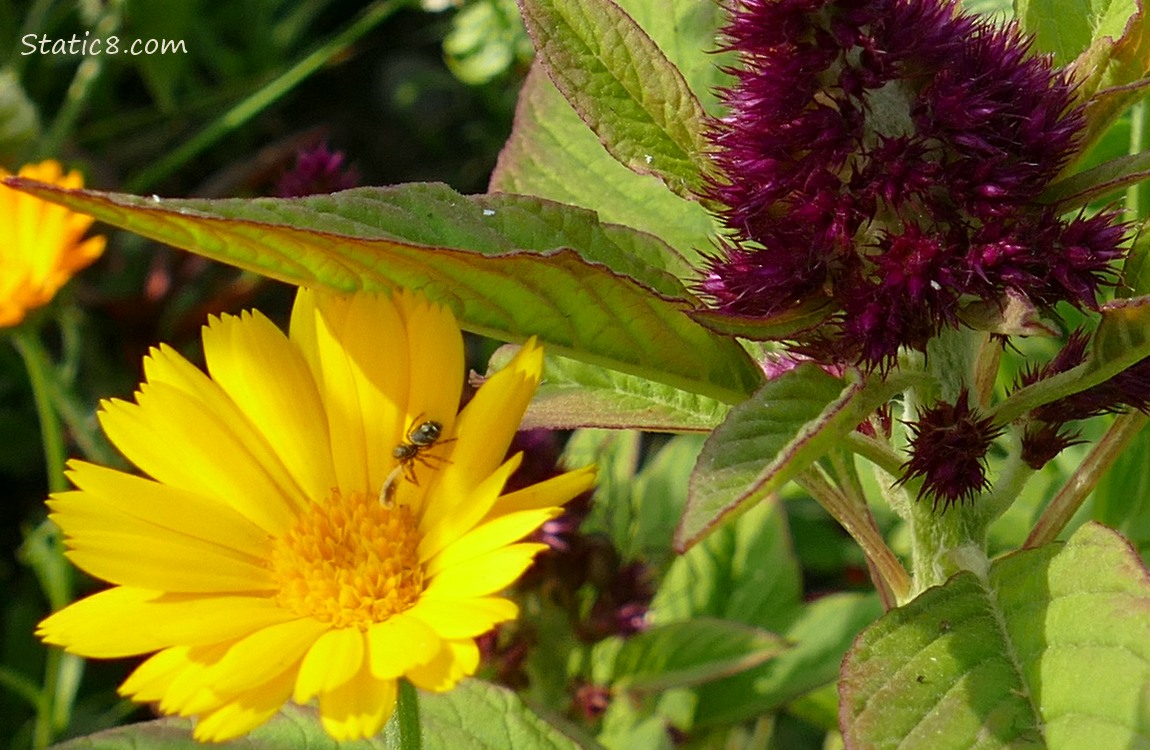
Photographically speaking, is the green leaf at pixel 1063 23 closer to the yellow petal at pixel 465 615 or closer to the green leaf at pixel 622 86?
the green leaf at pixel 622 86

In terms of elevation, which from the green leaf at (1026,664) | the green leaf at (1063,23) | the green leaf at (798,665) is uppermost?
the green leaf at (1063,23)

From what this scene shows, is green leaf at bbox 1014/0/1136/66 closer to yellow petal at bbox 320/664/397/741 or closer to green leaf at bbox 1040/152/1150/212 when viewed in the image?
green leaf at bbox 1040/152/1150/212

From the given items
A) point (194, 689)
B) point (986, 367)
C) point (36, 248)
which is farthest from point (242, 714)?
point (36, 248)

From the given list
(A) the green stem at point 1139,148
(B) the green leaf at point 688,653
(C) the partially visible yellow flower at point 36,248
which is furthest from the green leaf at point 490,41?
(A) the green stem at point 1139,148

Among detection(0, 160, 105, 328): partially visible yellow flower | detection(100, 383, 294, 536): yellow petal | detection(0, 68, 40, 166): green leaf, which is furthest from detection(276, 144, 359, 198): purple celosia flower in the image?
detection(0, 68, 40, 166): green leaf

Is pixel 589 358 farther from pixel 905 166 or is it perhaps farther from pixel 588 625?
pixel 588 625

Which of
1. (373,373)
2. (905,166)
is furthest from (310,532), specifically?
(905,166)
